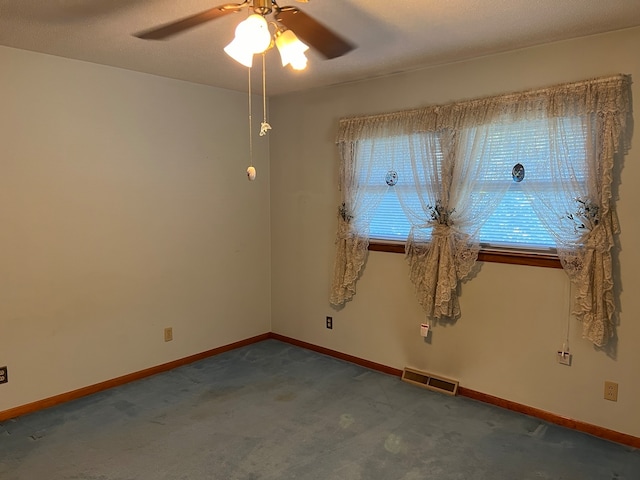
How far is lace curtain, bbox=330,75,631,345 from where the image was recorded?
2709mm

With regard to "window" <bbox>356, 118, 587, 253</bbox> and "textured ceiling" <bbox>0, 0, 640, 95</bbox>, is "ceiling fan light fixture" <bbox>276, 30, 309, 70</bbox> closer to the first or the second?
"textured ceiling" <bbox>0, 0, 640, 95</bbox>

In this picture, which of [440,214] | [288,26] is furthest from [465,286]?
[288,26]

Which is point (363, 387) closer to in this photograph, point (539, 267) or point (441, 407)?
point (441, 407)

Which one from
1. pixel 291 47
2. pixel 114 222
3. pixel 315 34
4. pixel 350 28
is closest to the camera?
pixel 291 47

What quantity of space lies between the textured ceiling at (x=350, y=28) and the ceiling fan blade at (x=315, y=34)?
6cm

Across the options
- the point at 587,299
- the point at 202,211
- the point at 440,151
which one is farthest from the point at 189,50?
the point at 587,299

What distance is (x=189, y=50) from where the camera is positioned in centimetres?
297

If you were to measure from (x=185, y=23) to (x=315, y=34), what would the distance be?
2.36 feet

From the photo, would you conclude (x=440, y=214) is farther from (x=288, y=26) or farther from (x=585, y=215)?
(x=288, y=26)

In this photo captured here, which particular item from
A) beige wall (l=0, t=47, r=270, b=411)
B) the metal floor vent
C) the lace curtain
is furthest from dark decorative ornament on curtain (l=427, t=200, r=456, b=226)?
beige wall (l=0, t=47, r=270, b=411)

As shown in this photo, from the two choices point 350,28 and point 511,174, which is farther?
point 511,174

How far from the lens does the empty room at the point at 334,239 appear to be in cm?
255

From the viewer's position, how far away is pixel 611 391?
9.16 feet

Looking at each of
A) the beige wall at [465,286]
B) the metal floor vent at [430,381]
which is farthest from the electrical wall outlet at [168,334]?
the metal floor vent at [430,381]
